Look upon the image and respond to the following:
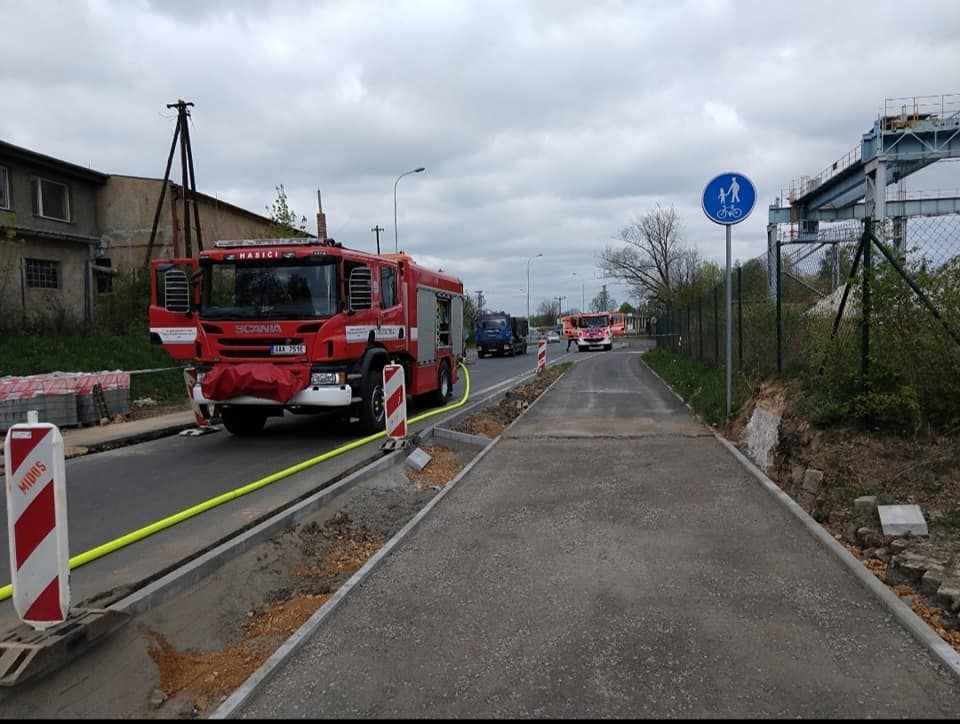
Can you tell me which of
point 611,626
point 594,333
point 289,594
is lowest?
point 289,594

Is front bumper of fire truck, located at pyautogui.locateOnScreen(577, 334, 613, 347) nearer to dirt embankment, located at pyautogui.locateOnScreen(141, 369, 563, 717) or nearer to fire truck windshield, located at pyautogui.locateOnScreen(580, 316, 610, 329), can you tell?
fire truck windshield, located at pyautogui.locateOnScreen(580, 316, 610, 329)

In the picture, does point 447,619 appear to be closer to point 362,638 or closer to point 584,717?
point 362,638

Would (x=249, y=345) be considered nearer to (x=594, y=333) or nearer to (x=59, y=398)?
(x=59, y=398)

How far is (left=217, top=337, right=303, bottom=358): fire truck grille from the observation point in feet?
32.0

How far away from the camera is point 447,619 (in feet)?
13.4

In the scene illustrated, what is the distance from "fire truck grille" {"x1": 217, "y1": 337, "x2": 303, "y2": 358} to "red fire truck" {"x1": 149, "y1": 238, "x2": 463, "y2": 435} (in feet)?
0.04

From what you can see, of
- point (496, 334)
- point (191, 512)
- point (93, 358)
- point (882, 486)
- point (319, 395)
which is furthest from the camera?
point (496, 334)

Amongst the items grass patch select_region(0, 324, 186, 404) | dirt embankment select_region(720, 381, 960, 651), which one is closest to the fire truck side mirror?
grass patch select_region(0, 324, 186, 404)

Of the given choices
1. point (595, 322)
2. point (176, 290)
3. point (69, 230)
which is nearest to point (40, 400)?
point (176, 290)

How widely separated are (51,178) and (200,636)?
27410 millimetres

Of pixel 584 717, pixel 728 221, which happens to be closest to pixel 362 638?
pixel 584 717

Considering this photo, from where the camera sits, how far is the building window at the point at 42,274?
23703 millimetres

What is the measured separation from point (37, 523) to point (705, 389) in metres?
11.7

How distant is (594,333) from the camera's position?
5331 cm
